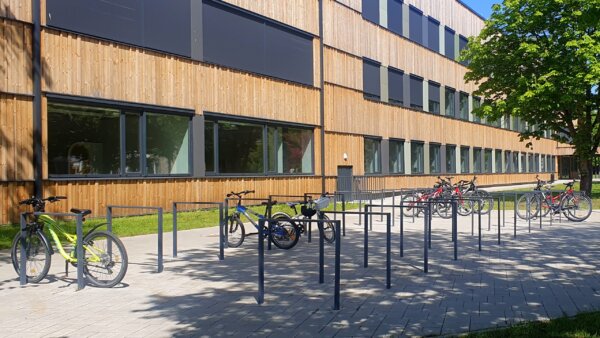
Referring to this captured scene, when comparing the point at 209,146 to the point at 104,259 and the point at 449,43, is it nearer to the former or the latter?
the point at 104,259

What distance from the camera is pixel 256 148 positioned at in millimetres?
21516

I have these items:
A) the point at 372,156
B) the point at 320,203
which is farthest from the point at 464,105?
the point at 320,203

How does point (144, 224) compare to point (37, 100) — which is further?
point (144, 224)

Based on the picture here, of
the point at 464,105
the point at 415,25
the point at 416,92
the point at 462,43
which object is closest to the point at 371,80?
the point at 416,92

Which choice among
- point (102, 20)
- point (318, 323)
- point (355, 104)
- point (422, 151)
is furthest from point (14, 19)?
point (422, 151)

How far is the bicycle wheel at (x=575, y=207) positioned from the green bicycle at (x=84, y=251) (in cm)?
1274

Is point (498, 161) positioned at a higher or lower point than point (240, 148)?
lower

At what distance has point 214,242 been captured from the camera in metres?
11.9

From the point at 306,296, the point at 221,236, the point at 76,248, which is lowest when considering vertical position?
the point at 306,296

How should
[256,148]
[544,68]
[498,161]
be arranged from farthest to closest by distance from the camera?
[498,161] < [544,68] < [256,148]

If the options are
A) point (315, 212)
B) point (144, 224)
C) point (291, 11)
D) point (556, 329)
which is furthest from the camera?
point (291, 11)

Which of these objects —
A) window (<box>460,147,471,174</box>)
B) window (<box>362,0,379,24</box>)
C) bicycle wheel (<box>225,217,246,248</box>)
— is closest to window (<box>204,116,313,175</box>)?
window (<box>362,0,379,24</box>)

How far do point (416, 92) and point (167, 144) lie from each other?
1893cm

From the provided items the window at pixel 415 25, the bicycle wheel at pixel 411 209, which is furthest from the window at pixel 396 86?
the bicycle wheel at pixel 411 209
